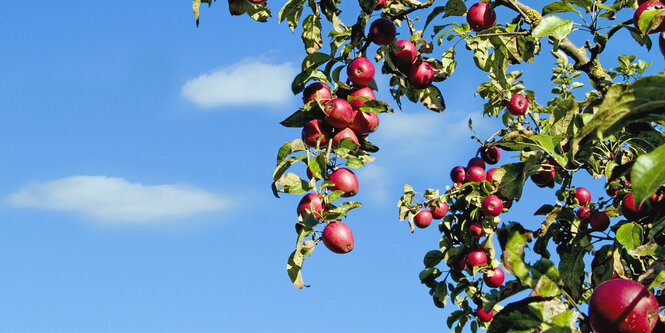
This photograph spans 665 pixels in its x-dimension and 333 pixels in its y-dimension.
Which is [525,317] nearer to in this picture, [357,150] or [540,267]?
[540,267]

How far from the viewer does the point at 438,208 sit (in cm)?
454

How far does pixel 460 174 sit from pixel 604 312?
9.54ft

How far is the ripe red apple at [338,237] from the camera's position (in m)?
2.46

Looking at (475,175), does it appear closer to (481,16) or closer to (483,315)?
(483,315)

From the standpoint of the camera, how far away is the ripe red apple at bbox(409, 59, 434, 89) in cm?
309

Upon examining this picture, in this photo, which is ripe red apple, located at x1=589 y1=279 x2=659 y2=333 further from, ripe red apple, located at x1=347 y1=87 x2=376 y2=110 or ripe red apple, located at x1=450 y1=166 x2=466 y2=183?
ripe red apple, located at x1=450 y1=166 x2=466 y2=183

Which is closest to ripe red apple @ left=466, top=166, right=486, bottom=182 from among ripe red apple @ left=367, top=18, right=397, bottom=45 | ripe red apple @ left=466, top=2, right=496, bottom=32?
ripe red apple @ left=466, top=2, right=496, bottom=32

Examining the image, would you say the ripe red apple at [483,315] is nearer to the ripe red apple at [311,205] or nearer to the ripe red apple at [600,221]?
the ripe red apple at [600,221]

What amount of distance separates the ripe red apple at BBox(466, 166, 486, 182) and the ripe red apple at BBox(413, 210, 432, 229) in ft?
1.44

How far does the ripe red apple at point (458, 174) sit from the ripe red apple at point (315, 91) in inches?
78.7

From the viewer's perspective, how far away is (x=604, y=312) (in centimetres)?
162

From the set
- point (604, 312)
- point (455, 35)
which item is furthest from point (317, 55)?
point (604, 312)

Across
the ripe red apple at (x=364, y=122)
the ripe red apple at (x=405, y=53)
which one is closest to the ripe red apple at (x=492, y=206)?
the ripe red apple at (x=405, y=53)

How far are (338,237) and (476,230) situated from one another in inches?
76.0
